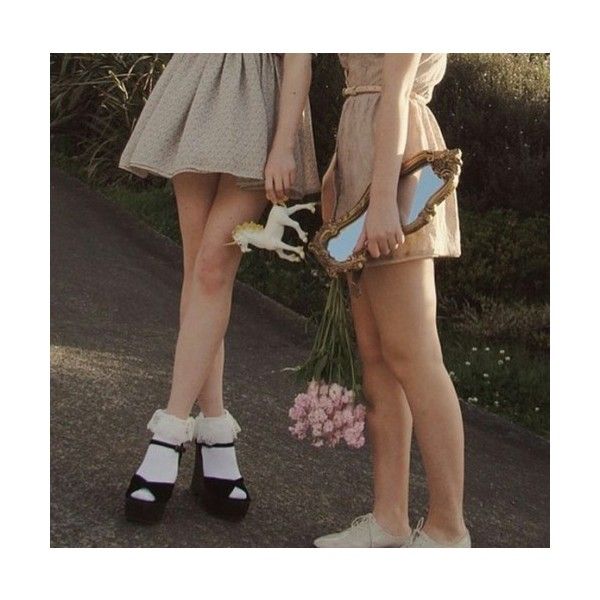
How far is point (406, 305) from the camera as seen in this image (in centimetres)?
252

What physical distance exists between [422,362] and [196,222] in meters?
0.66

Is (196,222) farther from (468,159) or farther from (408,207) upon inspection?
(468,159)

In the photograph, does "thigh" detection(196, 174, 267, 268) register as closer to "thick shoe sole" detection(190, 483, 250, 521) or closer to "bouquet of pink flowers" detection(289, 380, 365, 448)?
"bouquet of pink flowers" detection(289, 380, 365, 448)

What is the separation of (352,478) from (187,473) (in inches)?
17.4

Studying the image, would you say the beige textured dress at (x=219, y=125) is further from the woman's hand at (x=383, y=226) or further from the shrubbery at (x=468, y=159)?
the shrubbery at (x=468, y=159)

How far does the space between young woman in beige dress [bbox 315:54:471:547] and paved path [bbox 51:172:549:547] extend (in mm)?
148

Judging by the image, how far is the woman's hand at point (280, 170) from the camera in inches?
102

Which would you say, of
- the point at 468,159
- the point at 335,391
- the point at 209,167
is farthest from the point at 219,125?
the point at 468,159

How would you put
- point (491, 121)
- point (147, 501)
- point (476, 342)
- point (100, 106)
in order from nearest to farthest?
point (147, 501)
point (476, 342)
point (100, 106)
point (491, 121)

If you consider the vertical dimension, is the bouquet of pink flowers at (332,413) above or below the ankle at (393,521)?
above

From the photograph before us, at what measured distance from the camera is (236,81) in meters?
2.64

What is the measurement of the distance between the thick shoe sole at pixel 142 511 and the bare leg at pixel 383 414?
0.55 metres

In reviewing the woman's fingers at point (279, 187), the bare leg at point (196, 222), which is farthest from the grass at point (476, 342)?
the woman's fingers at point (279, 187)
